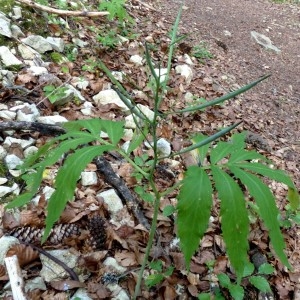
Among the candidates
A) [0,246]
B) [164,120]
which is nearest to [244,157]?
[0,246]

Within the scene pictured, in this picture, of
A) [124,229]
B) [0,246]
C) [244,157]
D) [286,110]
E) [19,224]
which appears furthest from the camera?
[286,110]

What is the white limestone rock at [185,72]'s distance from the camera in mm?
4742

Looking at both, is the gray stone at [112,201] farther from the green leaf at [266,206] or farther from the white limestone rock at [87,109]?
the green leaf at [266,206]

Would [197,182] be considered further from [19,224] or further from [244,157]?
[19,224]

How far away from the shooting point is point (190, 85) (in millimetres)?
4711

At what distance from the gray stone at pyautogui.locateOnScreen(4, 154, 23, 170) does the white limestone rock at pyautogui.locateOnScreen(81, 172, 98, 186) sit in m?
0.43

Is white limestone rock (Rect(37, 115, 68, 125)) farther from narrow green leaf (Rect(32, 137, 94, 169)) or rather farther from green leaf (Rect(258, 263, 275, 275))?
green leaf (Rect(258, 263, 275, 275))

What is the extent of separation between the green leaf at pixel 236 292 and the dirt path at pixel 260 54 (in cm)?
195

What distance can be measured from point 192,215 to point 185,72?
12.6 ft

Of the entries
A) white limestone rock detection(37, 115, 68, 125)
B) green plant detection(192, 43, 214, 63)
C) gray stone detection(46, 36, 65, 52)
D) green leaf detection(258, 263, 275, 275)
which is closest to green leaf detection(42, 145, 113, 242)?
green leaf detection(258, 263, 275, 275)

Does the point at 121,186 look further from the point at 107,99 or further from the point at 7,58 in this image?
the point at 7,58

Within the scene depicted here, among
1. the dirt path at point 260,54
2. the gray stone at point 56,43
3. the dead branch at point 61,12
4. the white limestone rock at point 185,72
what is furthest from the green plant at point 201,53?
the gray stone at point 56,43

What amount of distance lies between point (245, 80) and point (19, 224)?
14.2 ft

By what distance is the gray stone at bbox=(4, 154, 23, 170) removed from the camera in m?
2.54
